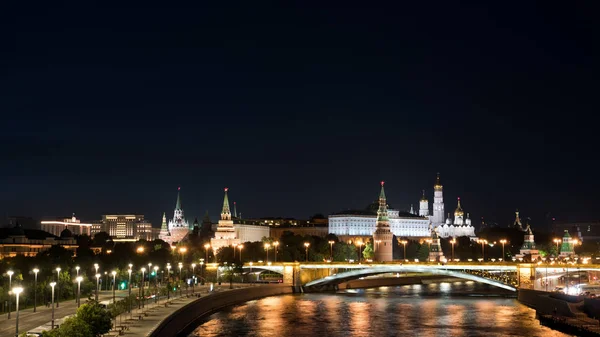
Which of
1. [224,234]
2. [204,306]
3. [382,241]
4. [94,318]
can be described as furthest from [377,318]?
[224,234]

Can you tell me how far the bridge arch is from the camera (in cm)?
8169

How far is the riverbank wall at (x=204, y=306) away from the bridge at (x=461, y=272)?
3.21m

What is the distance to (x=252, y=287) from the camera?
8231cm

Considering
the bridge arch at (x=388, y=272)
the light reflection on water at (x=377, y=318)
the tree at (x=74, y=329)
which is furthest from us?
the bridge arch at (x=388, y=272)

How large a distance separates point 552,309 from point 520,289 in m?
16.1

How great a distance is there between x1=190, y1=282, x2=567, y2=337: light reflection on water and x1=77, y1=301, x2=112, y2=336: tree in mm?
14525

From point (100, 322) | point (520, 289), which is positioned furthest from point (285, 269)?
point (100, 322)

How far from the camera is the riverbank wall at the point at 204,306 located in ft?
162

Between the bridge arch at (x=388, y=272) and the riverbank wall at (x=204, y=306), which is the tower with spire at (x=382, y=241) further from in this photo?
the riverbank wall at (x=204, y=306)

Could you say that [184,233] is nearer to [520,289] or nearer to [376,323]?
[520,289]

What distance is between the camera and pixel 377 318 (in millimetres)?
62062

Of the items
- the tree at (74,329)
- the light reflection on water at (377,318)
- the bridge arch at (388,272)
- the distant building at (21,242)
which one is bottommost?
the light reflection on water at (377,318)

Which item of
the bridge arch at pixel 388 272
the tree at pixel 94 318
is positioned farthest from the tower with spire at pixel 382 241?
the tree at pixel 94 318

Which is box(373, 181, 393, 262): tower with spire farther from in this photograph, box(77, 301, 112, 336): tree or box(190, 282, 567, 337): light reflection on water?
box(77, 301, 112, 336): tree
